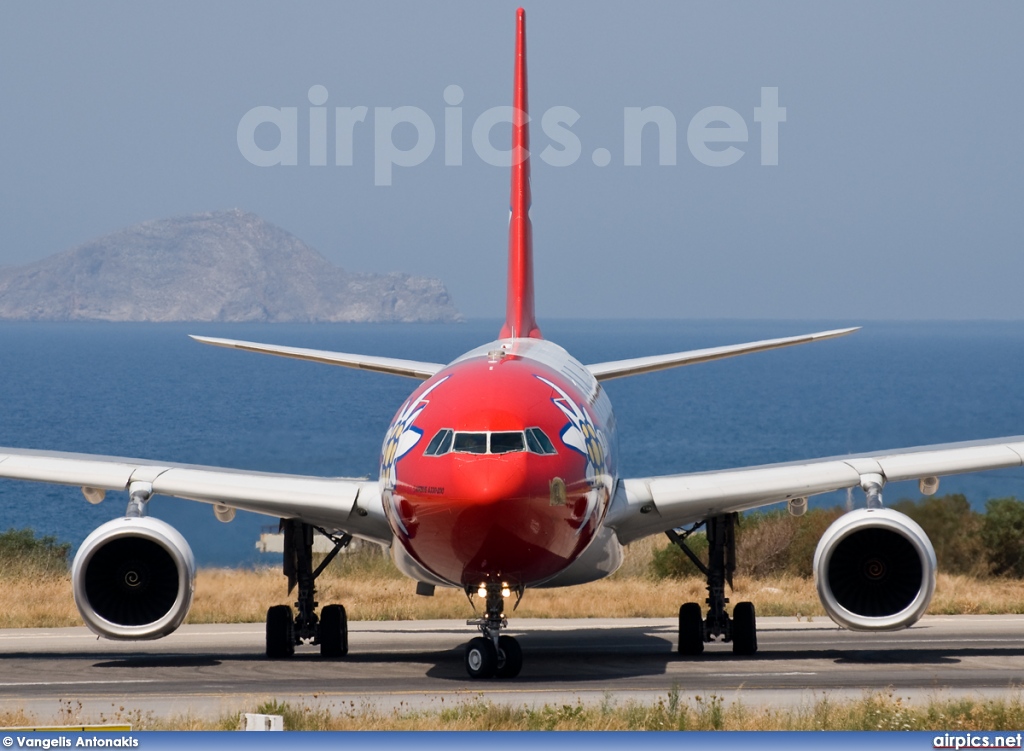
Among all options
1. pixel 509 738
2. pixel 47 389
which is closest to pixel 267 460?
pixel 509 738

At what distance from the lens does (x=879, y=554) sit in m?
21.0

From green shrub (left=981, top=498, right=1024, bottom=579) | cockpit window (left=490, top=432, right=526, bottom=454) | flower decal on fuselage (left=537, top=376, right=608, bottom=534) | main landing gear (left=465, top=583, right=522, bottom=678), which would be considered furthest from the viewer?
green shrub (left=981, top=498, right=1024, bottom=579)

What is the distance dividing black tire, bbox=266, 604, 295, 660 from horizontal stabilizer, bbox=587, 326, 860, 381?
254 inches

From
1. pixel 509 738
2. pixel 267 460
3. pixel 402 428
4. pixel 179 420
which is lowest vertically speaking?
pixel 509 738

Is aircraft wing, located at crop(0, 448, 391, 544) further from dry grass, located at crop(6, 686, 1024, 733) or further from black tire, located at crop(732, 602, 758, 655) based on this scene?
black tire, located at crop(732, 602, 758, 655)

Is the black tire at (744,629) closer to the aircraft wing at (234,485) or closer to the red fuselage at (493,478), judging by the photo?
the red fuselage at (493,478)

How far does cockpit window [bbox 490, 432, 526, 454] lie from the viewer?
719 inches

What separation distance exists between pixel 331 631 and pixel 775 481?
23.0 ft

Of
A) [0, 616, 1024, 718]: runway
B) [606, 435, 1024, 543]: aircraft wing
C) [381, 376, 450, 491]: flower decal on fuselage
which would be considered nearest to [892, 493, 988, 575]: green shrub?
[0, 616, 1024, 718]: runway

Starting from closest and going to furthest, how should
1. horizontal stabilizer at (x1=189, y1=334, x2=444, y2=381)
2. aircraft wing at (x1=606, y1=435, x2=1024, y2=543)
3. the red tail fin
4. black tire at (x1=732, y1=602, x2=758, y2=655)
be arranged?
aircraft wing at (x1=606, y1=435, x2=1024, y2=543) → black tire at (x1=732, y1=602, x2=758, y2=655) → horizontal stabilizer at (x1=189, y1=334, x2=444, y2=381) → the red tail fin

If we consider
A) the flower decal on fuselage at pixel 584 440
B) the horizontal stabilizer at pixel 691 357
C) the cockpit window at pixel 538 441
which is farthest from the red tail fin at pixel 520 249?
the cockpit window at pixel 538 441

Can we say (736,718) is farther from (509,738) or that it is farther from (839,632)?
(839,632)

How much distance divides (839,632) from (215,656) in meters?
10.5

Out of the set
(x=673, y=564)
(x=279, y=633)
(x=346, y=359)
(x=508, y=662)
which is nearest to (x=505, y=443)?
(x=508, y=662)
